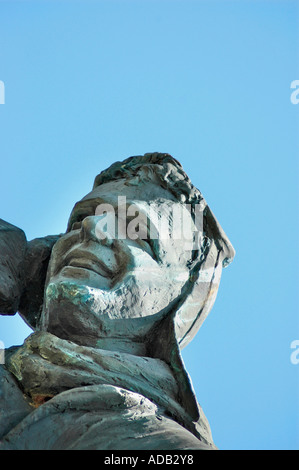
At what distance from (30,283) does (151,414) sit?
88.6 inches

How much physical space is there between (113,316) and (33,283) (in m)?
1.15

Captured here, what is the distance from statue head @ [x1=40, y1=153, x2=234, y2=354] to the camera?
22.3ft

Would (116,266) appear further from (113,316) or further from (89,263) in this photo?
(113,316)

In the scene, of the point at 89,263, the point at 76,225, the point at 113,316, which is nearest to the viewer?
the point at 113,316

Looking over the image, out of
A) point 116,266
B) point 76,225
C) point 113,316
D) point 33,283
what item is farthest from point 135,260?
point 33,283

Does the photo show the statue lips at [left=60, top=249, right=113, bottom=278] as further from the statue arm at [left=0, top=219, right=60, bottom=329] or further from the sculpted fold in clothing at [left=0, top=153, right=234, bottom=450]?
the statue arm at [left=0, top=219, right=60, bottom=329]

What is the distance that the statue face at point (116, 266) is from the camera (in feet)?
22.2

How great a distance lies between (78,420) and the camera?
564 centimetres

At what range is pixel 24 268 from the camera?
7.72 m

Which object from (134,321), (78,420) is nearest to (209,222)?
(134,321)

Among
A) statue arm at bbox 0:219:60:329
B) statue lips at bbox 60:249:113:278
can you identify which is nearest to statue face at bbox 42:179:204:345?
statue lips at bbox 60:249:113:278
